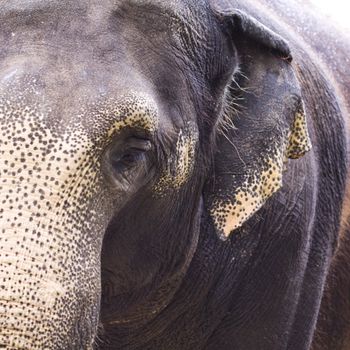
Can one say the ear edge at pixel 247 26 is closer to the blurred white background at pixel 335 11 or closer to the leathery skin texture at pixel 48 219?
the leathery skin texture at pixel 48 219

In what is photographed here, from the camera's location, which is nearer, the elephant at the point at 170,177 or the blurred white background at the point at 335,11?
the elephant at the point at 170,177

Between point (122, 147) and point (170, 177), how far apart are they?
1.26ft

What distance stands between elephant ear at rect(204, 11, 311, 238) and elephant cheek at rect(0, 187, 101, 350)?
0.98m

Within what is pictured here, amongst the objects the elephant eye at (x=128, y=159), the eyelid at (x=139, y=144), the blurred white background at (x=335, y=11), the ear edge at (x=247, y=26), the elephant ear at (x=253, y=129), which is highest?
the ear edge at (x=247, y=26)

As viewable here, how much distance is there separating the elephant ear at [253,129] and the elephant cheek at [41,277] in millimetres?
984

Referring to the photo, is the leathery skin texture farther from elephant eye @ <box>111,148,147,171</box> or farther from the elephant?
elephant eye @ <box>111,148,147,171</box>

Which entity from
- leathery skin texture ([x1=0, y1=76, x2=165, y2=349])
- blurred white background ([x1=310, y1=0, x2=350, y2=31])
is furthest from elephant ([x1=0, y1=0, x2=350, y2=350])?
blurred white background ([x1=310, y1=0, x2=350, y2=31])

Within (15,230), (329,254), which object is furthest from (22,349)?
(329,254)

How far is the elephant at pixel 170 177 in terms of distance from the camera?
3238 millimetres

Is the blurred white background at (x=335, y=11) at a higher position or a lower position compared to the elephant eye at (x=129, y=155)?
lower

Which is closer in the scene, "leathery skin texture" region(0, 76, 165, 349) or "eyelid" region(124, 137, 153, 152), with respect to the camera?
"leathery skin texture" region(0, 76, 165, 349)

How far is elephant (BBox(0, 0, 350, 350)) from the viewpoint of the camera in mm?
3238

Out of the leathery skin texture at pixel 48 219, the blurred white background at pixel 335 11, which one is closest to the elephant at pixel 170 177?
the leathery skin texture at pixel 48 219

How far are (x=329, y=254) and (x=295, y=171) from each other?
0.49 meters
